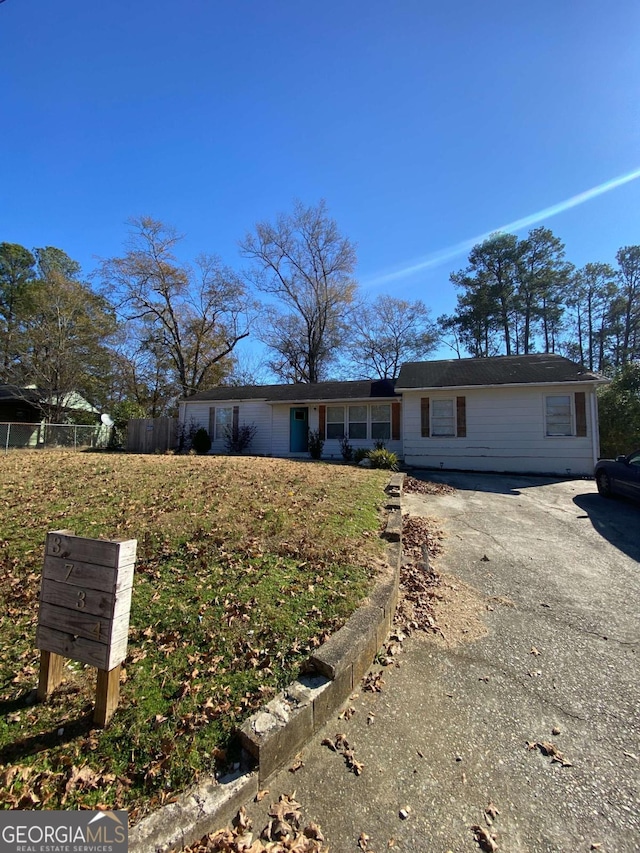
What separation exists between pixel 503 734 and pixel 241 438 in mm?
16482

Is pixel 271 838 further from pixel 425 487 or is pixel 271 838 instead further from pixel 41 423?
pixel 41 423

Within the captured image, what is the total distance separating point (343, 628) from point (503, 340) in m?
30.0

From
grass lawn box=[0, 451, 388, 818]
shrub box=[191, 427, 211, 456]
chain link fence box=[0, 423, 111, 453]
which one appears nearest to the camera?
grass lawn box=[0, 451, 388, 818]

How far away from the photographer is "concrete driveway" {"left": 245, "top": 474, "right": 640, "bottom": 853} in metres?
1.88

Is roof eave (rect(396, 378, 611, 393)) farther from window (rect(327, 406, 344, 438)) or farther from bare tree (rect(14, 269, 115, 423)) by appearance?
bare tree (rect(14, 269, 115, 423))

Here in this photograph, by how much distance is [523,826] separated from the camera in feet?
6.12

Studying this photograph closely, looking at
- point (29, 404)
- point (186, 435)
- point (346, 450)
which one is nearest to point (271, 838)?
point (346, 450)

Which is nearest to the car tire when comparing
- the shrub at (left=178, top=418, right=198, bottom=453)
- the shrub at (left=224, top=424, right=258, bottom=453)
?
the shrub at (left=224, top=424, right=258, bottom=453)

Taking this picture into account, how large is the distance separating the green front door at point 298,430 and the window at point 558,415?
952 centimetres

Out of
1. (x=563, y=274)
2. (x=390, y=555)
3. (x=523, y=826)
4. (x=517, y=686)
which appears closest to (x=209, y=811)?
(x=523, y=826)

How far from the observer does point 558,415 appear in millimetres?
13312

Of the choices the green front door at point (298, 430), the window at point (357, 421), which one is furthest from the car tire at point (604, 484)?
the green front door at point (298, 430)

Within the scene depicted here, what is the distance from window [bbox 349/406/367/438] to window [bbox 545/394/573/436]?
6.70 metres

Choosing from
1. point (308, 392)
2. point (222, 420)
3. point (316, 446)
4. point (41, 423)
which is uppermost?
point (308, 392)
